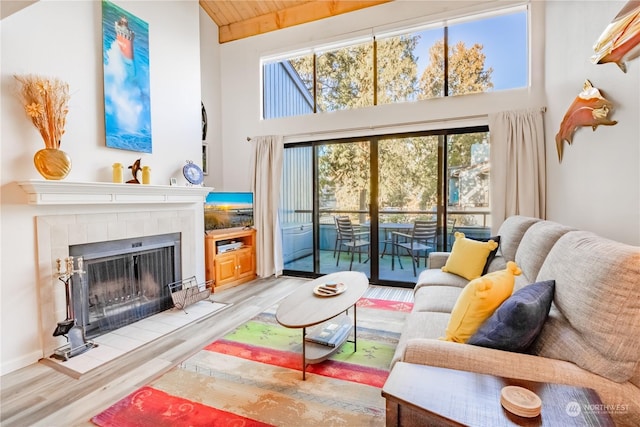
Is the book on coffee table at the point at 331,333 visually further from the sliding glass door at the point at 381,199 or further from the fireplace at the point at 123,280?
the fireplace at the point at 123,280

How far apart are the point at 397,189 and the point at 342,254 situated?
1.24 meters

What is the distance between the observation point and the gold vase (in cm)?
220

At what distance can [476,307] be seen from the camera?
4.58ft

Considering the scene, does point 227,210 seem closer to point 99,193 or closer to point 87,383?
point 99,193

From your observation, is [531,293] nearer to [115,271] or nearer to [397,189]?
[397,189]

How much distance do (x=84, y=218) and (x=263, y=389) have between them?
2039 millimetres

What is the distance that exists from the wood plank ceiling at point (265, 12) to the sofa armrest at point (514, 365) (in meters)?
4.22

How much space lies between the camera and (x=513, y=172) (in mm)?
3373

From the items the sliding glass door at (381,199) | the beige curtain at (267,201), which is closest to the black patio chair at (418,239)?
the sliding glass door at (381,199)

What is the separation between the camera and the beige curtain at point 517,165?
10.7 feet

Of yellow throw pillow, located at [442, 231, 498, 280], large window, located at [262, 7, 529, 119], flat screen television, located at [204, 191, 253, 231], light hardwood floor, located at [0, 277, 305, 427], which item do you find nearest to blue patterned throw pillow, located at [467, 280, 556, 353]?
yellow throw pillow, located at [442, 231, 498, 280]

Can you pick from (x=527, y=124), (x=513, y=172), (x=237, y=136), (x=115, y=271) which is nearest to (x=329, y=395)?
A: (x=115, y=271)

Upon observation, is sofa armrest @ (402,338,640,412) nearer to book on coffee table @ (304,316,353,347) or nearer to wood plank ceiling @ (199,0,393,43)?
book on coffee table @ (304,316,353,347)

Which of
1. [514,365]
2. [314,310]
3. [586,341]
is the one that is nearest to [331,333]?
[314,310]
